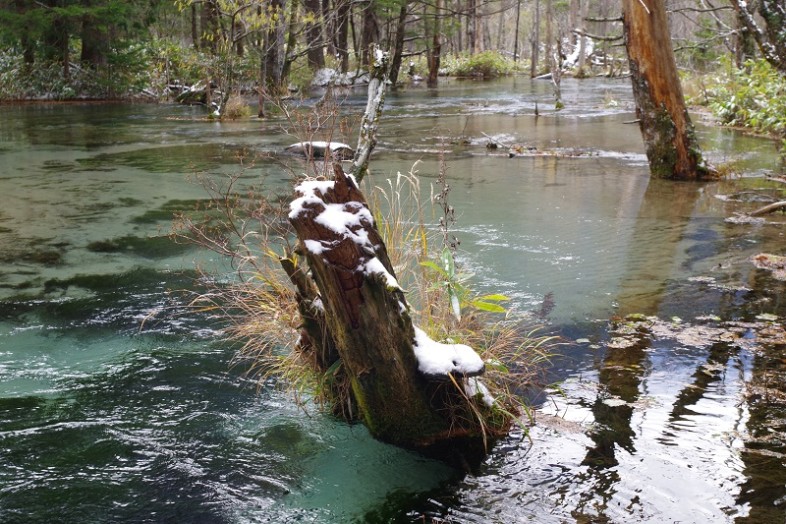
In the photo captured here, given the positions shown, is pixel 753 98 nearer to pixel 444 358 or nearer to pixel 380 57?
pixel 380 57

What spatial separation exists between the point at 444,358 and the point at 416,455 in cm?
52

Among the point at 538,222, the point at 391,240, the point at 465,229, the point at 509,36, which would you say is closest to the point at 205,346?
the point at 391,240

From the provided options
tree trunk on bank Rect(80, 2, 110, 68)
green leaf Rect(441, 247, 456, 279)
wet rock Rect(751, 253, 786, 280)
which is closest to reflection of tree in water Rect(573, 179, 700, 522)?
wet rock Rect(751, 253, 786, 280)

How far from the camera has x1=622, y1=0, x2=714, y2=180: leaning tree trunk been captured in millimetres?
8844

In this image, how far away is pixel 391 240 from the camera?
4156 mm

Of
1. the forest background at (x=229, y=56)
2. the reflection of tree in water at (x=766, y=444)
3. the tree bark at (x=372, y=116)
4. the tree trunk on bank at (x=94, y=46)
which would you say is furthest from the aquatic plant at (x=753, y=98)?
the tree trunk on bank at (x=94, y=46)

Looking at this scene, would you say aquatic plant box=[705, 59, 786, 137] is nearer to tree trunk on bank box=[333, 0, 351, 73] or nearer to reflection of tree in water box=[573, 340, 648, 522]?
tree trunk on bank box=[333, 0, 351, 73]

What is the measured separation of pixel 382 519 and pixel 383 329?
0.77 meters

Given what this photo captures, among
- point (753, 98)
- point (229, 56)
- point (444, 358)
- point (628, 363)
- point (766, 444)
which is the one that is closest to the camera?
point (444, 358)

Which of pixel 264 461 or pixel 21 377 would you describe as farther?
pixel 21 377

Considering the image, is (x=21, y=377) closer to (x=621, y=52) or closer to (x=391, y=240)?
(x=391, y=240)

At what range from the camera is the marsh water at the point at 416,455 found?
120 inches

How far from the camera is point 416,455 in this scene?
11.0 ft

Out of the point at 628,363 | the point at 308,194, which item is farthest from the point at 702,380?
the point at 308,194
